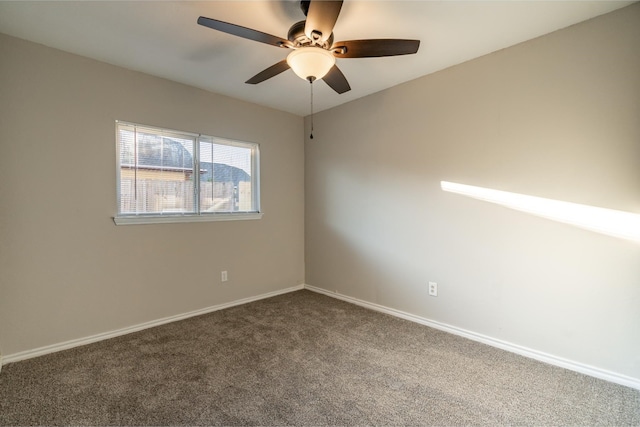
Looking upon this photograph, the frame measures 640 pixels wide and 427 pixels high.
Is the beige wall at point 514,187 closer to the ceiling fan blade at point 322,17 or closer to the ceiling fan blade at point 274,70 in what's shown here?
the ceiling fan blade at point 274,70

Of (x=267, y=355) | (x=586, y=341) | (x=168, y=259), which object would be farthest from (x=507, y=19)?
(x=168, y=259)

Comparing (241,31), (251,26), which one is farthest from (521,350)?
(251,26)

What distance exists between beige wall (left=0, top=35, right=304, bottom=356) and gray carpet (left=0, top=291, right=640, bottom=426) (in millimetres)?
322

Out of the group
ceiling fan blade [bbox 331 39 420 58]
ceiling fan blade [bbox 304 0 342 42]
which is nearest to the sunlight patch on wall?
ceiling fan blade [bbox 331 39 420 58]

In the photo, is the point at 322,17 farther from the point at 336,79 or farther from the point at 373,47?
the point at 336,79

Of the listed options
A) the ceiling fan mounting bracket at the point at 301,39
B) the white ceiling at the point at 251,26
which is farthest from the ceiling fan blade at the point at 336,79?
the white ceiling at the point at 251,26

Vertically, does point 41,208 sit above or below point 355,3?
below

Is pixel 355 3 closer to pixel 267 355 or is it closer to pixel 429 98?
pixel 429 98

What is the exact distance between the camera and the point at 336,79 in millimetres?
2039

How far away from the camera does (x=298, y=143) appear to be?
13.0 ft

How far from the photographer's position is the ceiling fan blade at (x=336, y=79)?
6.35ft

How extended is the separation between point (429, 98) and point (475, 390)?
93.3 inches

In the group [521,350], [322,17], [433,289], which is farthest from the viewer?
[433,289]

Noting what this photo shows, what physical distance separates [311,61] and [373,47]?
370mm
